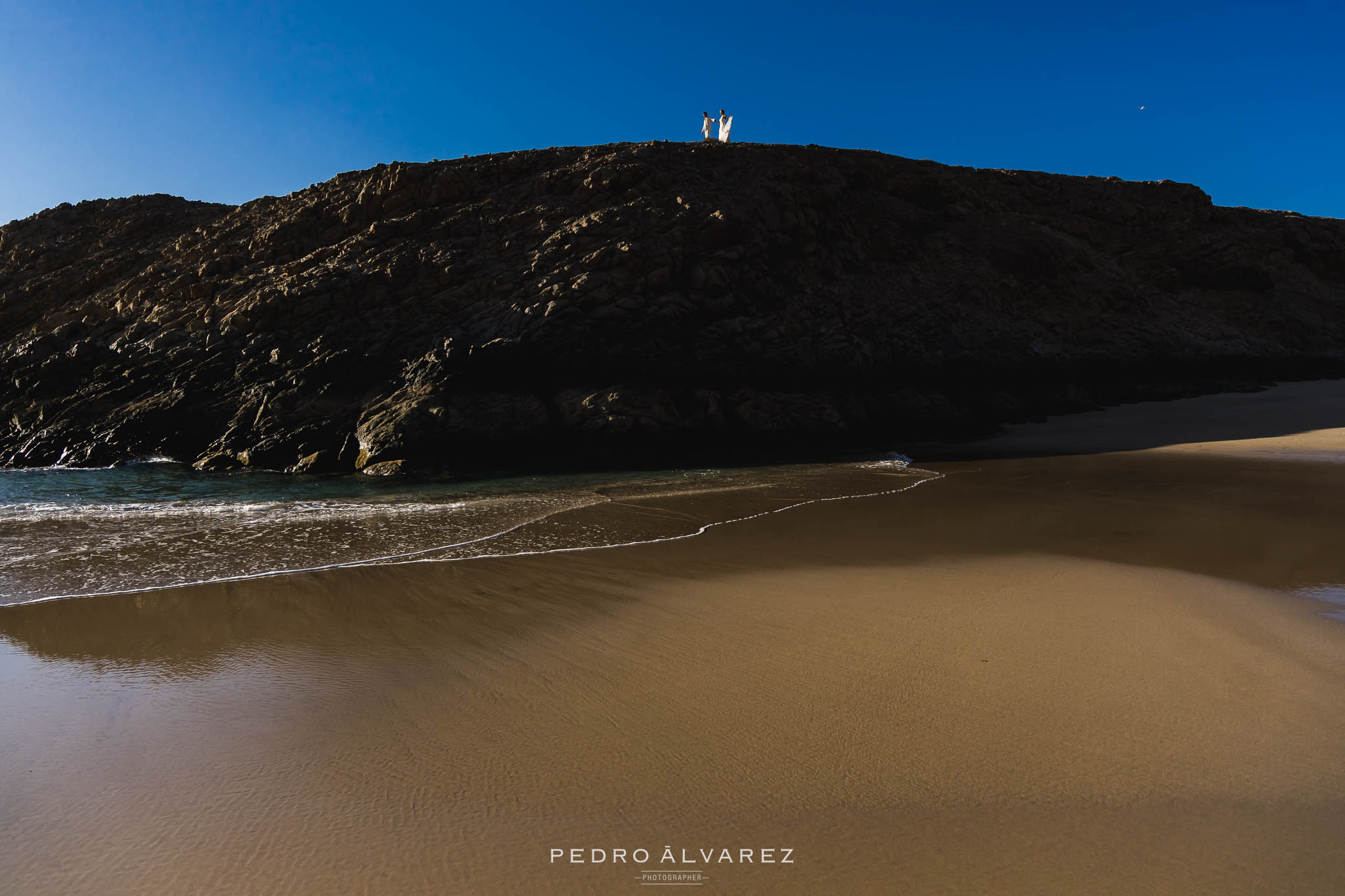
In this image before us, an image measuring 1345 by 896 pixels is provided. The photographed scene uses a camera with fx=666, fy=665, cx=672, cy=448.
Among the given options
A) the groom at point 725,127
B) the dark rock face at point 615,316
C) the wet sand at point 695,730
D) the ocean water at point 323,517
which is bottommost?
the wet sand at point 695,730

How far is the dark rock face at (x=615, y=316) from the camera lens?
1677 cm

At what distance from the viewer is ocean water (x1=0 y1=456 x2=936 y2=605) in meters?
6.56

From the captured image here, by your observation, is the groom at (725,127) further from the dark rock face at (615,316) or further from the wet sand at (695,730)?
the wet sand at (695,730)

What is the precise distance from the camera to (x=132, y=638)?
15.0ft

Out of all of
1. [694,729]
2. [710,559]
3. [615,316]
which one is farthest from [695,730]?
[615,316]

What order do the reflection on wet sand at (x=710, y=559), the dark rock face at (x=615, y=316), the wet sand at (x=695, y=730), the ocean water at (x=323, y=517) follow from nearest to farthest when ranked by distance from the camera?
the wet sand at (x=695, y=730), the reflection on wet sand at (x=710, y=559), the ocean water at (x=323, y=517), the dark rock face at (x=615, y=316)

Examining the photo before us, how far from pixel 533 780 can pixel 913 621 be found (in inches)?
114

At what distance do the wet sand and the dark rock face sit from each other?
1049 centimetres

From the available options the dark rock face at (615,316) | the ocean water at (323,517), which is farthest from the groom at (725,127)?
the ocean water at (323,517)

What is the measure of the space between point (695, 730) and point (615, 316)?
15241 mm

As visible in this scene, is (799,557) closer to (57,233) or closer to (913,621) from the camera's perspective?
(913,621)

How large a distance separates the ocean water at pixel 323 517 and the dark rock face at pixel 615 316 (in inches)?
109

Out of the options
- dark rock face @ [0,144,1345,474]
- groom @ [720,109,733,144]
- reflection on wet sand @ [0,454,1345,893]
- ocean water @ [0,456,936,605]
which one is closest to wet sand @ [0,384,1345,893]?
reflection on wet sand @ [0,454,1345,893]

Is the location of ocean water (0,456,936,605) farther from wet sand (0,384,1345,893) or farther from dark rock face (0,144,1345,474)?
dark rock face (0,144,1345,474)
